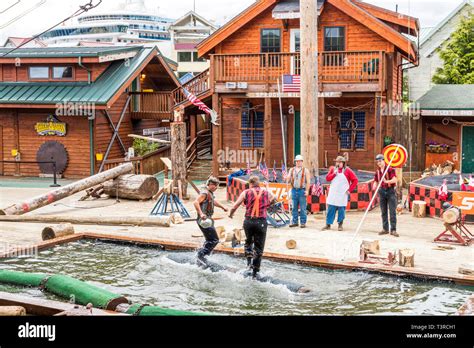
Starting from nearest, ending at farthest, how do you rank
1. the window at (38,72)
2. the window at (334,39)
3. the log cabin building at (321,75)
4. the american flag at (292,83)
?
the american flag at (292,83), the log cabin building at (321,75), the window at (334,39), the window at (38,72)

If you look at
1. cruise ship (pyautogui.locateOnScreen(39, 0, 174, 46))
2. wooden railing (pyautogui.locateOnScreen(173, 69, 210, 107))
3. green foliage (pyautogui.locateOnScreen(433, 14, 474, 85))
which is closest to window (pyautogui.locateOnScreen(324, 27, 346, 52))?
wooden railing (pyautogui.locateOnScreen(173, 69, 210, 107))

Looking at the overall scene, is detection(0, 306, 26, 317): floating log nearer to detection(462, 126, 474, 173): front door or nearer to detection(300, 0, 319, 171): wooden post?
detection(300, 0, 319, 171): wooden post

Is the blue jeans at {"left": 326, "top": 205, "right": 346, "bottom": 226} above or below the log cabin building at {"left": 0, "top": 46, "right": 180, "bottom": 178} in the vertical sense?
below

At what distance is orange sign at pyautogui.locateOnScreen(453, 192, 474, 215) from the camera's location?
17156mm

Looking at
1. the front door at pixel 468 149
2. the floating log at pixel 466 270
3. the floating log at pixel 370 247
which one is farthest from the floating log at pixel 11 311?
the front door at pixel 468 149

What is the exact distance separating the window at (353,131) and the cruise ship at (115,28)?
84.2m

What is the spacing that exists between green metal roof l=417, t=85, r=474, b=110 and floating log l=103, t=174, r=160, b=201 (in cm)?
1184

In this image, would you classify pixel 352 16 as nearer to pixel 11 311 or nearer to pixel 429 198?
pixel 429 198

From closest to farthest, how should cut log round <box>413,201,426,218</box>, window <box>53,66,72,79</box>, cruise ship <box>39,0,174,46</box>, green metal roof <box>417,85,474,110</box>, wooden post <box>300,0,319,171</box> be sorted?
cut log round <box>413,201,426,218</box> < wooden post <box>300,0,319,171</box> < green metal roof <box>417,85,474,110</box> < window <box>53,66,72,79</box> < cruise ship <box>39,0,174,46</box>

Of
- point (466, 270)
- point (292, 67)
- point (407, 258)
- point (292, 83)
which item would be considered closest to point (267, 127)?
point (292, 83)

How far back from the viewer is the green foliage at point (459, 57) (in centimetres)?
3469

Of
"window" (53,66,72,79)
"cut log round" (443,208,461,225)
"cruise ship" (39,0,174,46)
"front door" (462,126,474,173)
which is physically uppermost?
"cruise ship" (39,0,174,46)

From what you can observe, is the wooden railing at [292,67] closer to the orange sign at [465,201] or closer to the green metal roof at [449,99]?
the green metal roof at [449,99]
